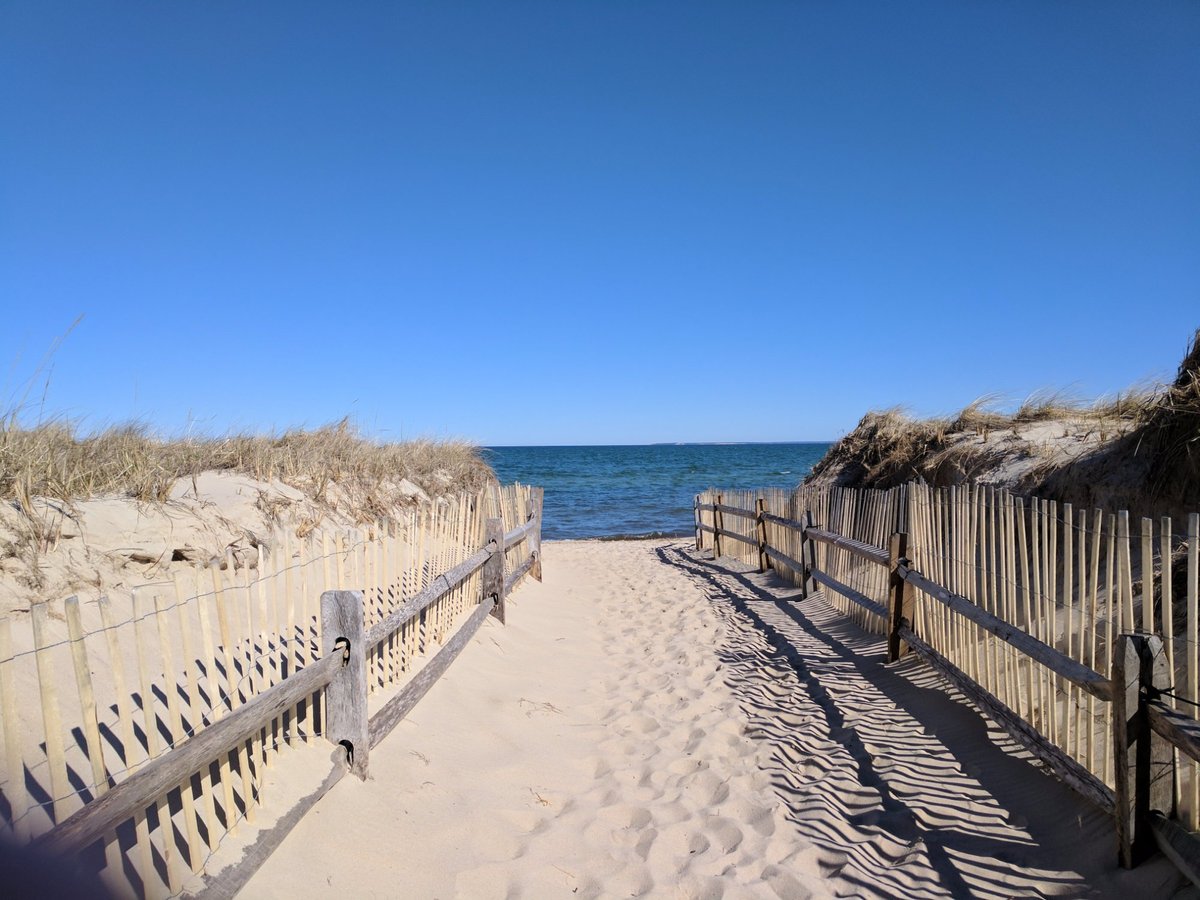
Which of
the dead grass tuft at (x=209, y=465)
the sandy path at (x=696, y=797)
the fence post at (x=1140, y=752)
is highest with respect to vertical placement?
the dead grass tuft at (x=209, y=465)

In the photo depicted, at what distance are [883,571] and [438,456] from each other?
9273 mm

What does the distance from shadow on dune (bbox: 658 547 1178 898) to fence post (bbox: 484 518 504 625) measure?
227 centimetres

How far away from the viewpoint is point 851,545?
7328mm

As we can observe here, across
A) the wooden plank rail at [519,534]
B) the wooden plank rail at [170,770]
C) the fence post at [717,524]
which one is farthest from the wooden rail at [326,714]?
the fence post at [717,524]

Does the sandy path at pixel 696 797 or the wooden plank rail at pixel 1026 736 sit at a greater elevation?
the wooden plank rail at pixel 1026 736

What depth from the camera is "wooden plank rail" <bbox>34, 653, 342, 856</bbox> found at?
183 cm

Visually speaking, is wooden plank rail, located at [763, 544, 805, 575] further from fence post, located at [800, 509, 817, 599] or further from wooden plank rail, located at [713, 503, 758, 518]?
wooden plank rail, located at [713, 503, 758, 518]

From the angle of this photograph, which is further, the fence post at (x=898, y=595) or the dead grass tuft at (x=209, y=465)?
the fence post at (x=898, y=595)

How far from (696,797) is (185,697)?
273 centimetres

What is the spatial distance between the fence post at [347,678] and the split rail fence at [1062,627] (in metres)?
3.26

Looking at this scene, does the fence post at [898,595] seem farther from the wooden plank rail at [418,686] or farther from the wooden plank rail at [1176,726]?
the wooden plank rail at [418,686]

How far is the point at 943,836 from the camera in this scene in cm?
343

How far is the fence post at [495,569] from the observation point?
7000mm

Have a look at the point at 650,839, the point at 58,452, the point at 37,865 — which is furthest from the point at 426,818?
the point at 58,452
